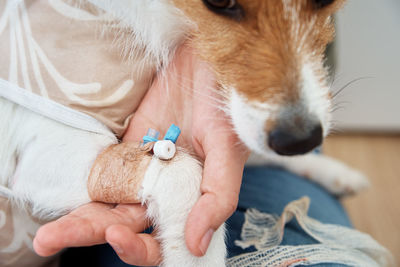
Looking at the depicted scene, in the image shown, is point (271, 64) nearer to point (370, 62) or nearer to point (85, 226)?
point (85, 226)

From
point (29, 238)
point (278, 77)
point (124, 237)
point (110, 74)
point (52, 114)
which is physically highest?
point (278, 77)

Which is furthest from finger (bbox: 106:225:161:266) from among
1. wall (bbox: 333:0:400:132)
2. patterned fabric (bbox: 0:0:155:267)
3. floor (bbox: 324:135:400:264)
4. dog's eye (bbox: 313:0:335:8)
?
wall (bbox: 333:0:400:132)

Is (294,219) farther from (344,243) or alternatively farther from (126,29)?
(126,29)

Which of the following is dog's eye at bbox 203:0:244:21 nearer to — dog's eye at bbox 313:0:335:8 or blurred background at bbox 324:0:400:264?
dog's eye at bbox 313:0:335:8

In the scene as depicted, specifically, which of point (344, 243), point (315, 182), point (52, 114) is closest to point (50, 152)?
point (52, 114)

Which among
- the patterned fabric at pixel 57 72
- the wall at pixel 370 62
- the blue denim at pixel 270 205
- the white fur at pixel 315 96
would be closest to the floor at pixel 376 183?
the wall at pixel 370 62

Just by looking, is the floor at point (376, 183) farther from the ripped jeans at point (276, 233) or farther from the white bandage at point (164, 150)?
the white bandage at point (164, 150)
